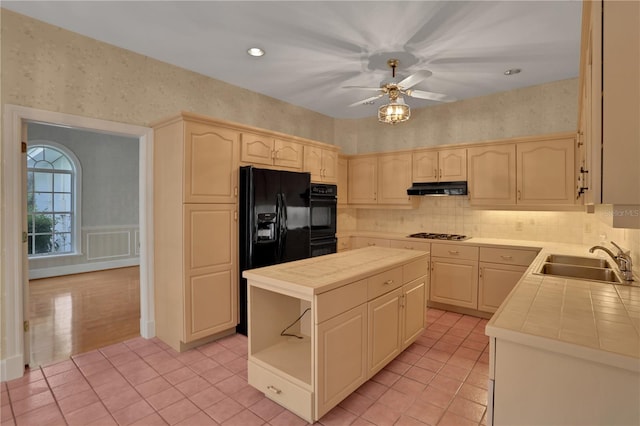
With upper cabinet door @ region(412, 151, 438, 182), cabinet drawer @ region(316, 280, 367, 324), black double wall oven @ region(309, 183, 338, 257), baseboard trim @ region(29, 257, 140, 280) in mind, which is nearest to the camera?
cabinet drawer @ region(316, 280, 367, 324)

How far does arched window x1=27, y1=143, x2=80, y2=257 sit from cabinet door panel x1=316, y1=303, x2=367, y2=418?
644cm

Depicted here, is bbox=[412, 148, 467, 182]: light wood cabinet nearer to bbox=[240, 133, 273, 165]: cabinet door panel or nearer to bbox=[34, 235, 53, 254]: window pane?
bbox=[240, 133, 273, 165]: cabinet door panel

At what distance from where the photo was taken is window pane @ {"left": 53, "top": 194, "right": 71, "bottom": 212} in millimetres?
6078

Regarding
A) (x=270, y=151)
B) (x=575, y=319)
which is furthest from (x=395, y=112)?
(x=575, y=319)

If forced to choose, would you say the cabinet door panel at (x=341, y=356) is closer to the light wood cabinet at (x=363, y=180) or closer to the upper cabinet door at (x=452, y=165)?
the upper cabinet door at (x=452, y=165)

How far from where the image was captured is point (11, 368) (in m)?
2.45

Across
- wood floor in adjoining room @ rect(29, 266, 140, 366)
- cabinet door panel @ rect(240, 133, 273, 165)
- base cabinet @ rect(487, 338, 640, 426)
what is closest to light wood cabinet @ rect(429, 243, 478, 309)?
cabinet door panel @ rect(240, 133, 273, 165)

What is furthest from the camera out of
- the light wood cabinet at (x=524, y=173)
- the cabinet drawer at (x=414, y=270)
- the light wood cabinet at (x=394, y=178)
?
the light wood cabinet at (x=394, y=178)

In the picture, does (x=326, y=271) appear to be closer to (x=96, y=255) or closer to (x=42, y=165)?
(x=96, y=255)

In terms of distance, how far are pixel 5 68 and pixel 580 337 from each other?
389 centimetres

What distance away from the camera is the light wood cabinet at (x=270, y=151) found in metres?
3.39

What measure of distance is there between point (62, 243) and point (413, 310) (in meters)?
6.67

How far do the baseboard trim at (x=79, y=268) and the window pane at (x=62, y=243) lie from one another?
1.18 feet

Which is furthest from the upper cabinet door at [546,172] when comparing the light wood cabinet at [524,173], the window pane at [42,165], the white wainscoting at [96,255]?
the window pane at [42,165]
